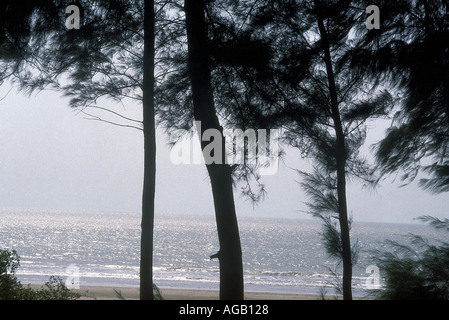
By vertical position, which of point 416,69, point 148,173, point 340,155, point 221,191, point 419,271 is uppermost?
point 416,69

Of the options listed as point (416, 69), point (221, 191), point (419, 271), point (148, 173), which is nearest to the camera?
point (416, 69)

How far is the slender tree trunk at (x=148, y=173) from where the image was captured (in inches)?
114

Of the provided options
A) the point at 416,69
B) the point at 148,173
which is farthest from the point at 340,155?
the point at 148,173

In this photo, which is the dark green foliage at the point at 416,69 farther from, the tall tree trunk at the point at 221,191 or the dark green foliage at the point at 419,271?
the tall tree trunk at the point at 221,191

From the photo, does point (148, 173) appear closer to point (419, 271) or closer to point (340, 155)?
point (340, 155)

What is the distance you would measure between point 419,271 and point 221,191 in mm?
1150

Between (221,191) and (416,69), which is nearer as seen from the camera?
(416,69)

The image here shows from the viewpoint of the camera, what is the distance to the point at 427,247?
103 inches

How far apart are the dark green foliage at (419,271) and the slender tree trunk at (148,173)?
1.37 meters

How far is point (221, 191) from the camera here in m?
2.72

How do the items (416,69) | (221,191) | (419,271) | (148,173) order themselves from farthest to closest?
(148,173) → (221,191) → (419,271) → (416,69)

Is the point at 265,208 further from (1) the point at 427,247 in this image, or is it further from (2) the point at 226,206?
(1) the point at 427,247

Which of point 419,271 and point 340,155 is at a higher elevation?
point 340,155
